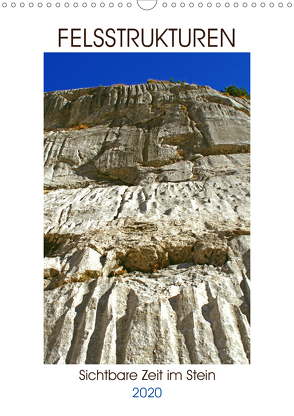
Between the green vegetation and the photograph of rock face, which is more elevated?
the green vegetation

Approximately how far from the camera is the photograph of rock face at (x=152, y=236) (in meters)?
5.12

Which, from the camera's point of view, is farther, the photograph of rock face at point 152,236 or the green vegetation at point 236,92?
the green vegetation at point 236,92

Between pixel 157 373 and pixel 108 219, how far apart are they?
16.8ft

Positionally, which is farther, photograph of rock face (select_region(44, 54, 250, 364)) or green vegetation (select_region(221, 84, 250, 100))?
green vegetation (select_region(221, 84, 250, 100))

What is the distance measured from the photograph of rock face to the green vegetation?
4.80 ft

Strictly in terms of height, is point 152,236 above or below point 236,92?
below

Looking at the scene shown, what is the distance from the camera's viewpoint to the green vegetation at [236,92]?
17.2 m

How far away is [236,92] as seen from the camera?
17547mm

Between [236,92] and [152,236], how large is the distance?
1276 cm

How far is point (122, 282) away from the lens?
6.41 meters

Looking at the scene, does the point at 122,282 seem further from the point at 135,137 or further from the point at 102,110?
the point at 102,110

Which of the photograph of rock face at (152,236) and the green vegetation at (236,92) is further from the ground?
the green vegetation at (236,92)

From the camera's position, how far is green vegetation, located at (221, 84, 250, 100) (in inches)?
678

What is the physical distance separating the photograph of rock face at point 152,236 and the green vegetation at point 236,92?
1.46 metres
